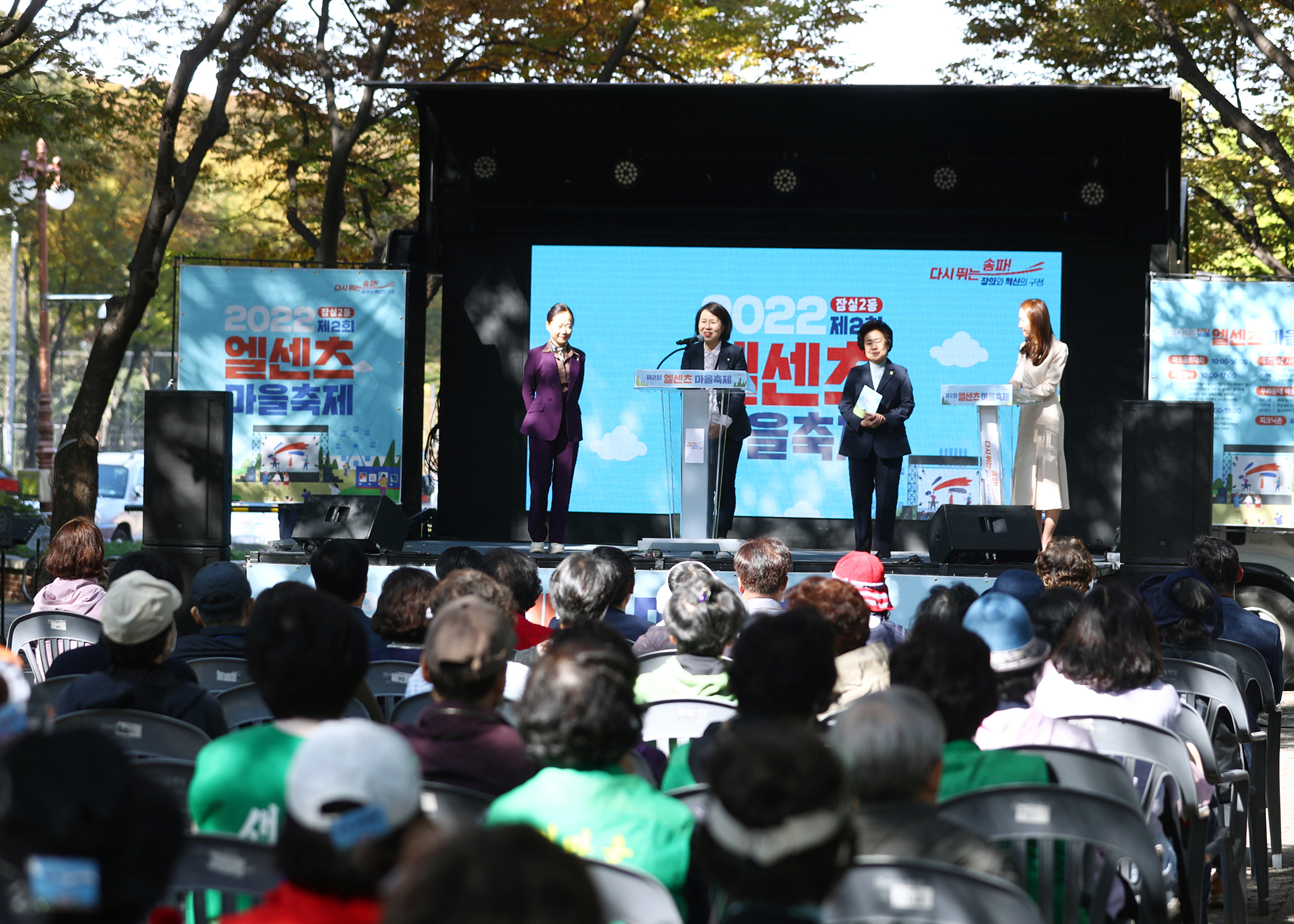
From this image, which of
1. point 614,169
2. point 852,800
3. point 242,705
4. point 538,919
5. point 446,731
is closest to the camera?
point 538,919

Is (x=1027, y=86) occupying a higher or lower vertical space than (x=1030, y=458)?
higher

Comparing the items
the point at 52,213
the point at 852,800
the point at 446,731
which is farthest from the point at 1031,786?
the point at 52,213

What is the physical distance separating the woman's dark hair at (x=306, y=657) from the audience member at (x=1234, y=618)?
3.19m

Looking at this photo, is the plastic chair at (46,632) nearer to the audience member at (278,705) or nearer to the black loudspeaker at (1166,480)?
the audience member at (278,705)

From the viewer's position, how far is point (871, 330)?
23.7ft

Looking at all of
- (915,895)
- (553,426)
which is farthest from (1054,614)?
(553,426)

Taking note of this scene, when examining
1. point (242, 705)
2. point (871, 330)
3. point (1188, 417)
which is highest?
point (871, 330)

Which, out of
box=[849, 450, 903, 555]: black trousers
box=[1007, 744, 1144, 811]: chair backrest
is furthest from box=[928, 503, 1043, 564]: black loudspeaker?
box=[1007, 744, 1144, 811]: chair backrest

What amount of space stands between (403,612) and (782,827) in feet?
8.34

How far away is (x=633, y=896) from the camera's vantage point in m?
1.64

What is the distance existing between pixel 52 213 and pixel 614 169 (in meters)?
19.2

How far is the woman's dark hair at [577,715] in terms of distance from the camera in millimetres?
2010

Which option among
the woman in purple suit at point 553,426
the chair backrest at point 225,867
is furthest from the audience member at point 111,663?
the woman in purple suit at point 553,426

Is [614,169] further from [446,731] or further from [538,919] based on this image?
[538,919]
